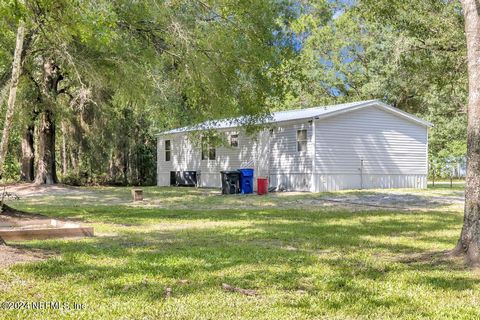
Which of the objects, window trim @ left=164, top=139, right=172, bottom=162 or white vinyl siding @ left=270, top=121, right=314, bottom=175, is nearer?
white vinyl siding @ left=270, top=121, right=314, bottom=175

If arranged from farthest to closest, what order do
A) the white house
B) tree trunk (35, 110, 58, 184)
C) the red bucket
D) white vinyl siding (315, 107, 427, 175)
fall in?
1. tree trunk (35, 110, 58, 184)
2. white vinyl siding (315, 107, 427, 175)
3. the white house
4. the red bucket

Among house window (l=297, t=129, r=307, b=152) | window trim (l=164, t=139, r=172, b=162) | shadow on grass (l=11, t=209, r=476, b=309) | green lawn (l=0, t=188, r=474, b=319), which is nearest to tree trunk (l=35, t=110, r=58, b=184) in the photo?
window trim (l=164, t=139, r=172, b=162)

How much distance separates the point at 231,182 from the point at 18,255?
56.6 ft

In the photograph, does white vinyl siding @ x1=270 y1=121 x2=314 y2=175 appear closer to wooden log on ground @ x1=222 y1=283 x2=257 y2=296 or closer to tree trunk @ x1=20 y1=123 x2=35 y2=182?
tree trunk @ x1=20 y1=123 x2=35 y2=182

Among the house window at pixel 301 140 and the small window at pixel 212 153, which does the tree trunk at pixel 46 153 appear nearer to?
the small window at pixel 212 153

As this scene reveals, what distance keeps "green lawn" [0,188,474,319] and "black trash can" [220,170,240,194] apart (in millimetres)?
12731

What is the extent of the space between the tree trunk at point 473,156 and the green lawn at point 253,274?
1.10 ft

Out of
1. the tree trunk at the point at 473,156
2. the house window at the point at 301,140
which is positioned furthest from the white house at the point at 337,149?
the tree trunk at the point at 473,156

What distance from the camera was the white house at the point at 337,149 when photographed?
24.1m

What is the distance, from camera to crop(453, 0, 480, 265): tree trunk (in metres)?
6.48

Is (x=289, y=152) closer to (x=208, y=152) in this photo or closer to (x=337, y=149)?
(x=337, y=149)

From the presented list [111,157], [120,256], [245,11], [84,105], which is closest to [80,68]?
[245,11]

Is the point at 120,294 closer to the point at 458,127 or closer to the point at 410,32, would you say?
the point at 410,32

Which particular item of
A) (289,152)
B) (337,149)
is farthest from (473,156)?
(289,152)
